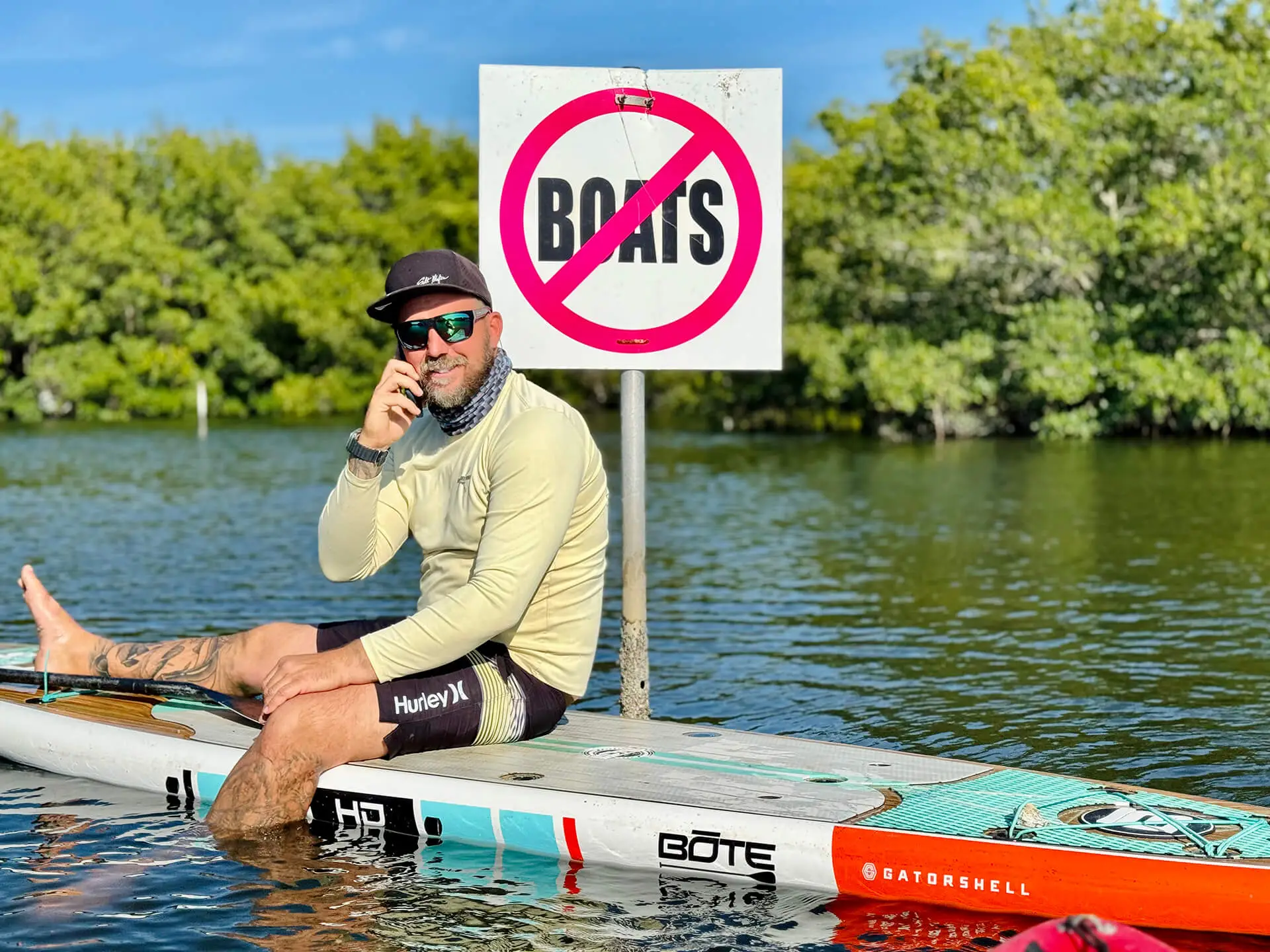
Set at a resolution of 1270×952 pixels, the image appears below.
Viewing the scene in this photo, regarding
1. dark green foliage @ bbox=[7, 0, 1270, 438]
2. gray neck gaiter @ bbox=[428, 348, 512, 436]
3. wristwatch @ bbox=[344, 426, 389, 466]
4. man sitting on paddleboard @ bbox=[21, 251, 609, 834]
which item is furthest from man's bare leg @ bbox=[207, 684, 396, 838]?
dark green foliage @ bbox=[7, 0, 1270, 438]

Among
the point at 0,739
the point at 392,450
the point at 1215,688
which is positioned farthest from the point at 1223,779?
the point at 0,739

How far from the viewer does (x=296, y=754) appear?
607cm

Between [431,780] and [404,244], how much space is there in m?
76.8

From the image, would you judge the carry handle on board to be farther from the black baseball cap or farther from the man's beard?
the black baseball cap

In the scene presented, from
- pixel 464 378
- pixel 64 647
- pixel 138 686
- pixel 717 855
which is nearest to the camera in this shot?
pixel 717 855

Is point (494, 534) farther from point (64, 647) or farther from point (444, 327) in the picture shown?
point (64, 647)

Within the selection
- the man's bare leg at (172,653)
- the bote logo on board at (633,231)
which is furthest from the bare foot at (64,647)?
the bote logo on board at (633,231)

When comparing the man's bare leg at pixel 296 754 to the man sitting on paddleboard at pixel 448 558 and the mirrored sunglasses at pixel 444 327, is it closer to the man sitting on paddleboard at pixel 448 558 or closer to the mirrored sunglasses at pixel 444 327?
the man sitting on paddleboard at pixel 448 558

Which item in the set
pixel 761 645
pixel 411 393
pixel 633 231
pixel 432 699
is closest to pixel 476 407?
pixel 411 393

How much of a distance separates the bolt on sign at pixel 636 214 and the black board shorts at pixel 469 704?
4.41 feet

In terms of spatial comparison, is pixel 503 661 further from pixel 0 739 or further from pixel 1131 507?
pixel 1131 507

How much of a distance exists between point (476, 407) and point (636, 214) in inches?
51.7

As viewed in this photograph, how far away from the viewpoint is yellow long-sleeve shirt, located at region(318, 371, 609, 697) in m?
5.88

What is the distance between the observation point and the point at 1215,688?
405 inches
